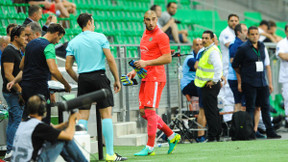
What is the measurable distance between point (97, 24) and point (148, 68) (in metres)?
7.40

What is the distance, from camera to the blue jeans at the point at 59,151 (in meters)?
5.67

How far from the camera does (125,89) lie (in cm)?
1132

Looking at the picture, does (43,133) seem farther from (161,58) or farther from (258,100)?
(258,100)

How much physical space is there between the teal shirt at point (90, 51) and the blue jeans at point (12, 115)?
5.31ft

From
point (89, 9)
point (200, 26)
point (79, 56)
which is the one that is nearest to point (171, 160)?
point (79, 56)

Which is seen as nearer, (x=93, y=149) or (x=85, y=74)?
(x=85, y=74)

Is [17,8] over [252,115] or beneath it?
over

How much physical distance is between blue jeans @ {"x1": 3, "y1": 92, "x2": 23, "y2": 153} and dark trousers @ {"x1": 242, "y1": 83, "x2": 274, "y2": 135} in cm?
446

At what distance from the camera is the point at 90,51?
24.0 feet

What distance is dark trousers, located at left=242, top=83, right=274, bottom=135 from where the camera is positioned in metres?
10.9

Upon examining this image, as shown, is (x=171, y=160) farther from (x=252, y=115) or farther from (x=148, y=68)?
(x=252, y=115)

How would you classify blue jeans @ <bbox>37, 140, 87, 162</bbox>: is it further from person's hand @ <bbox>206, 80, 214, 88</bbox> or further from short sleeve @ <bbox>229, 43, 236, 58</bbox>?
short sleeve @ <bbox>229, 43, 236, 58</bbox>

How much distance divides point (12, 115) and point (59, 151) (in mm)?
2908

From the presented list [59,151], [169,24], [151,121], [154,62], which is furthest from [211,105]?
[59,151]
